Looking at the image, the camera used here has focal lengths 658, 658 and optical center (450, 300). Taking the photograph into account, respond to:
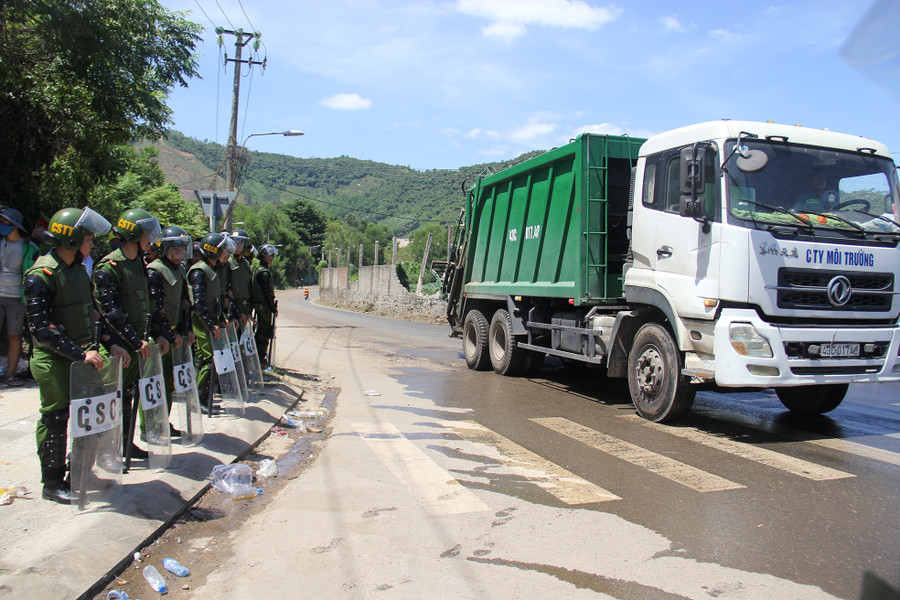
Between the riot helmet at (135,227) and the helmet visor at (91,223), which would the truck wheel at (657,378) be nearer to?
the riot helmet at (135,227)

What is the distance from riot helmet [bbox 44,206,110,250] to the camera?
4102mm

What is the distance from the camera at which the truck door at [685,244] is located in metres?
6.21

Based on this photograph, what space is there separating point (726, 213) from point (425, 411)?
13.2 ft

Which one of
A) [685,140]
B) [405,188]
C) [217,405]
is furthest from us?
[405,188]

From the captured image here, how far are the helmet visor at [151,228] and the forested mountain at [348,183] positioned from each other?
9322 cm

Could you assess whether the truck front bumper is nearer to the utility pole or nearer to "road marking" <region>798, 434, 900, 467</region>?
"road marking" <region>798, 434, 900, 467</region>

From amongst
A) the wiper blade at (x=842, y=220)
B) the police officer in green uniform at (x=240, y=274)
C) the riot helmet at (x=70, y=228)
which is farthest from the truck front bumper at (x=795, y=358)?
the police officer in green uniform at (x=240, y=274)

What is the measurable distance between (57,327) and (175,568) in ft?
5.52

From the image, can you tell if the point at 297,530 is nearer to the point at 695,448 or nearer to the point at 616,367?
the point at 695,448

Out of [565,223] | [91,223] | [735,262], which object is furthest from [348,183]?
[91,223]

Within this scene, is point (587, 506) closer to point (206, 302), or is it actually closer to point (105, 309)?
point (105, 309)

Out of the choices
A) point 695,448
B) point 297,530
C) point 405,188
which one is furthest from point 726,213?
point 405,188

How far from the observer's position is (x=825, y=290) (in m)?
6.00

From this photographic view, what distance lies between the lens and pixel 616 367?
25.4 feet
